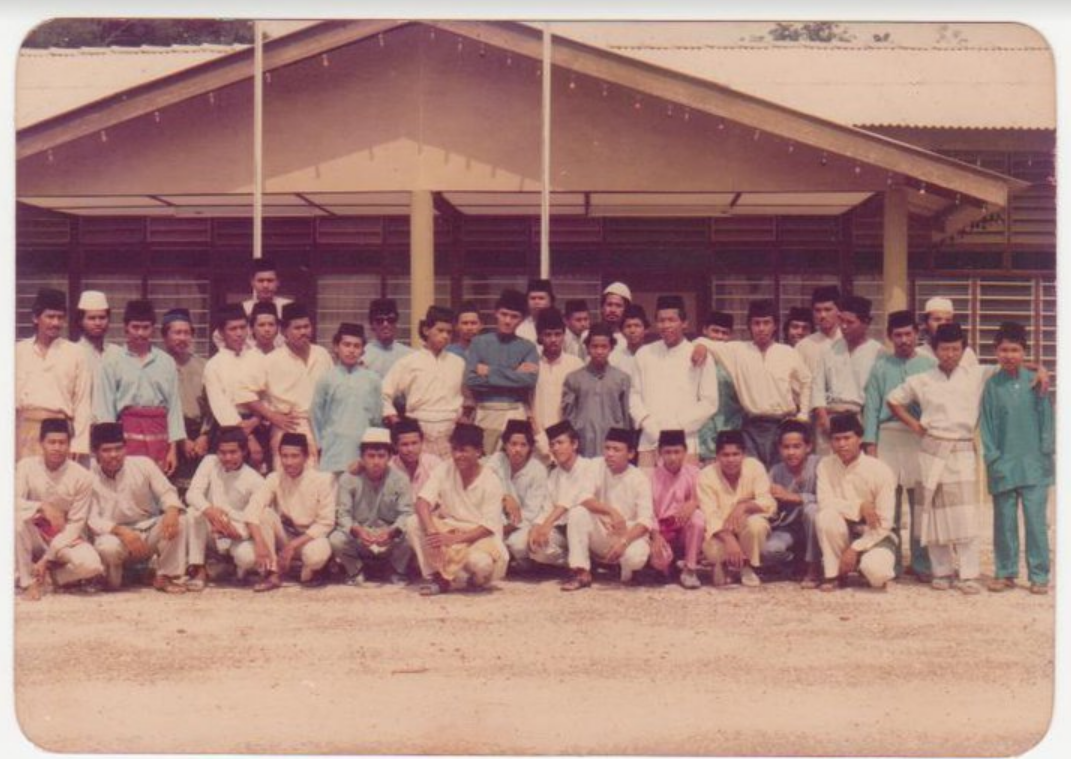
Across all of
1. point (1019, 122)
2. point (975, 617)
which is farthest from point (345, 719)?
point (1019, 122)

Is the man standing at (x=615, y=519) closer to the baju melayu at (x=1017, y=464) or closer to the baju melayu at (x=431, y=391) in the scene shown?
the baju melayu at (x=431, y=391)

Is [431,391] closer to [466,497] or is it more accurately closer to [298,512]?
[466,497]

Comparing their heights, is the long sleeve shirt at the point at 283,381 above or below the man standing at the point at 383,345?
below

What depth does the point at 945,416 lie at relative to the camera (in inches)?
270

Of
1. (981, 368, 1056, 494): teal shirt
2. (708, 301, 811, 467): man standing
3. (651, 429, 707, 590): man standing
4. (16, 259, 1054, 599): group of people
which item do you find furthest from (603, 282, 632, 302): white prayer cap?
(981, 368, 1056, 494): teal shirt

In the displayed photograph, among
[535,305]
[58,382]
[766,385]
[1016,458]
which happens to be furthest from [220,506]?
[1016,458]

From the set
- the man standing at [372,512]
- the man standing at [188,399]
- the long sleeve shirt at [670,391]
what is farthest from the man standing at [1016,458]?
the man standing at [188,399]

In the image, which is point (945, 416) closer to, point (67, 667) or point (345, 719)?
point (345, 719)

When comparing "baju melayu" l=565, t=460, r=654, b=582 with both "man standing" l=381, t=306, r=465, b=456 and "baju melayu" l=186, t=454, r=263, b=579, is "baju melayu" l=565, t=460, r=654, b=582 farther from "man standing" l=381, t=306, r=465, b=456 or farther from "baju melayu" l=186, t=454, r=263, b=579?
"baju melayu" l=186, t=454, r=263, b=579

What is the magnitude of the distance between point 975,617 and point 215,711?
10.3ft

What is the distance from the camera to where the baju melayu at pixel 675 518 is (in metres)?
6.88

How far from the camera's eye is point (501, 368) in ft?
23.0

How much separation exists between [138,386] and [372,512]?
1218mm

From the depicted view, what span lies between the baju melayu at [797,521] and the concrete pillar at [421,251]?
252 cm
